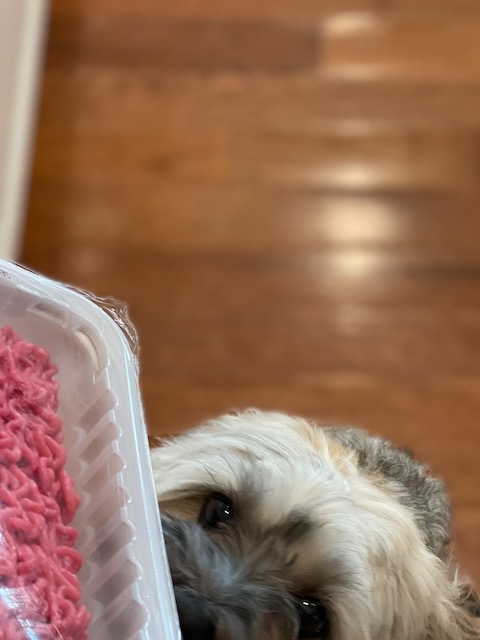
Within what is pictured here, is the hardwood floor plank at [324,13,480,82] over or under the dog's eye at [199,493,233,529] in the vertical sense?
over

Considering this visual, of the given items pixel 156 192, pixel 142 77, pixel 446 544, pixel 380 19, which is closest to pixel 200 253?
pixel 156 192

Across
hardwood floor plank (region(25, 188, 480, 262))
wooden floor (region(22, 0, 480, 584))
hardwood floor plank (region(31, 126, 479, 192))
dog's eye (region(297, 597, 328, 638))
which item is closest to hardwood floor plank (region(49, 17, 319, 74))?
wooden floor (region(22, 0, 480, 584))

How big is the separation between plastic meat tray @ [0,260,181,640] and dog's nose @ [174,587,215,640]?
0.37 ft

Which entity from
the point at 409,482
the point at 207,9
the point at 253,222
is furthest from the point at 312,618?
the point at 207,9

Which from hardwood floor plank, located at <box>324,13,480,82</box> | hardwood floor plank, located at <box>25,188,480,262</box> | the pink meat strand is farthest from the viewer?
hardwood floor plank, located at <box>324,13,480,82</box>

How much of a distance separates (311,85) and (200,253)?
1.95 feet

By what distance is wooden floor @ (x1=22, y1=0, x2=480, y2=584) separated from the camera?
1899 millimetres

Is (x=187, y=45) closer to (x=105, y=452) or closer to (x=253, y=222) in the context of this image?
(x=253, y=222)

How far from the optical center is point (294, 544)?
933 millimetres

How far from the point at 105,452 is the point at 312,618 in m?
0.33

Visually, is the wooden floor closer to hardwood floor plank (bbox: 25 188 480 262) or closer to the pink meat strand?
hardwood floor plank (bbox: 25 188 480 262)

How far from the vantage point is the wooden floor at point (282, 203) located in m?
1.90

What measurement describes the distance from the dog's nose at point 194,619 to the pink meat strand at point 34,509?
14cm

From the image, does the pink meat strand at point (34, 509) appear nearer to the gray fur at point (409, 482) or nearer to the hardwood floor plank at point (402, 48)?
the gray fur at point (409, 482)
